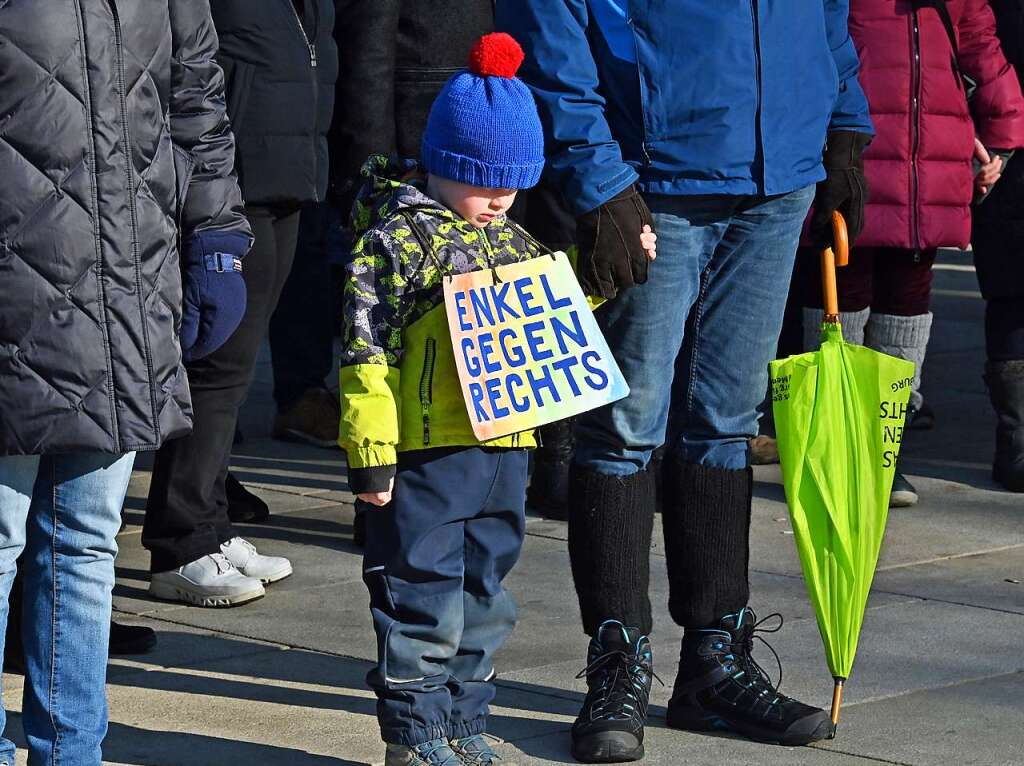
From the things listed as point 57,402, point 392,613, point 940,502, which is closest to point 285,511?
point 940,502

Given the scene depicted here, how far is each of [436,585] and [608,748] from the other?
0.52 m

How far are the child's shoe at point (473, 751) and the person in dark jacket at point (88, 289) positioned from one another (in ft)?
2.34

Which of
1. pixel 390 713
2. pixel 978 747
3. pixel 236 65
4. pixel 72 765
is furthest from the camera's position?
pixel 236 65

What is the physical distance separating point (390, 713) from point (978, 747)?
1241mm

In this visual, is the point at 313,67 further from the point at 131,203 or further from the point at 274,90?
the point at 131,203

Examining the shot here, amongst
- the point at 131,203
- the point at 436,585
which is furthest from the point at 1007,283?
the point at 131,203

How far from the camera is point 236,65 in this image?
5172 mm

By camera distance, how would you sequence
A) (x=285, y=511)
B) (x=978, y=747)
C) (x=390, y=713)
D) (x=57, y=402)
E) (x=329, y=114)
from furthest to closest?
1. (x=285, y=511)
2. (x=329, y=114)
3. (x=978, y=747)
4. (x=390, y=713)
5. (x=57, y=402)

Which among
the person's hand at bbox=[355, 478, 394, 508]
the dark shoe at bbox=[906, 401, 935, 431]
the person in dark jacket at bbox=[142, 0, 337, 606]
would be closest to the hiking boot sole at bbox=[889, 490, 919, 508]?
the dark shoe at bbox=[906, 401, 935, 431]

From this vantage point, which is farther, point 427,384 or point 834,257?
point 834,257

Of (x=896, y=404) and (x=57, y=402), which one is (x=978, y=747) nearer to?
(x=896, y=404)

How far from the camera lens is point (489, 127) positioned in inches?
145

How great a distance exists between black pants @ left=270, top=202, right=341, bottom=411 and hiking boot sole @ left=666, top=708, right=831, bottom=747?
385 centimetres

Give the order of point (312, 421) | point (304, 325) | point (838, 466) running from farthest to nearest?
point (304, 325) → point (312, 421) → point (838, 466)
